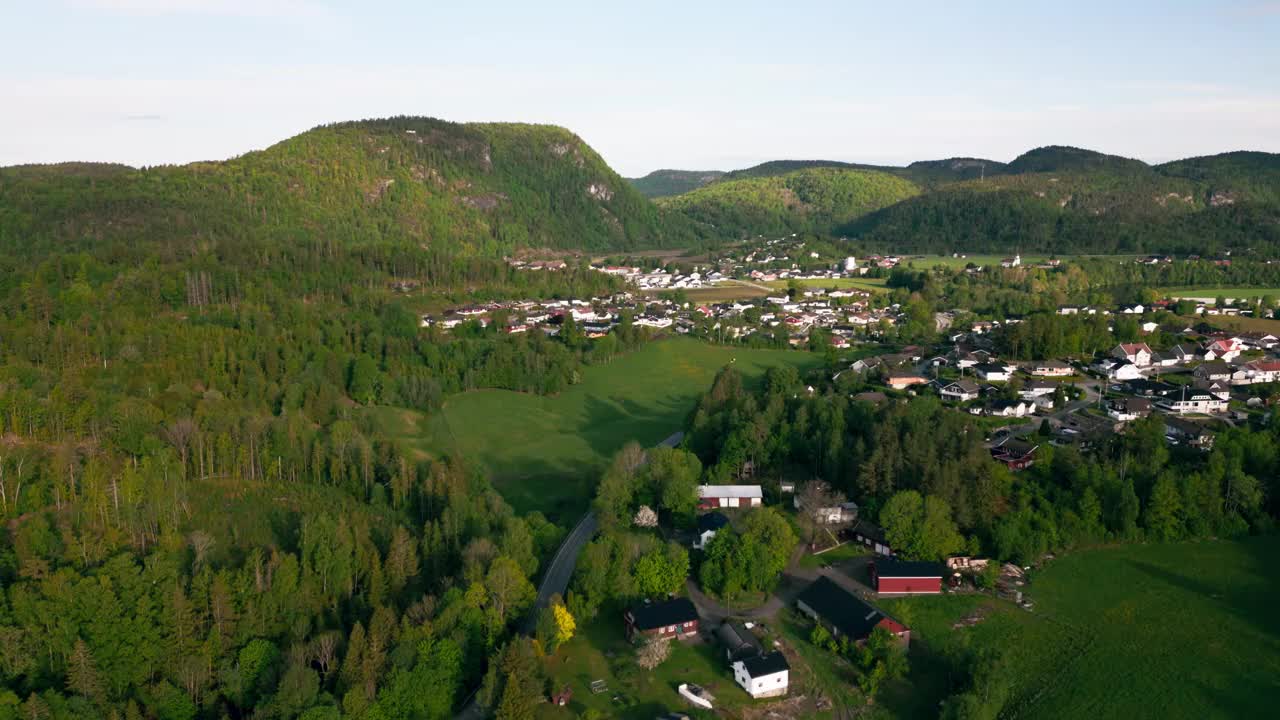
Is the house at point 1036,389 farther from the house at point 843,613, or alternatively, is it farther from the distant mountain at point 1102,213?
the distant mountain at point 1102,213

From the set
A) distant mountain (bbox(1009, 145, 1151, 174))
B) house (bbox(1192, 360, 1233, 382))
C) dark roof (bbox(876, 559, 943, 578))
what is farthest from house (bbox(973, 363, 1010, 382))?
distant mountain (bbox(1009, 145, 1151, 174))

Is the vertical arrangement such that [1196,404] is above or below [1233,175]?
below

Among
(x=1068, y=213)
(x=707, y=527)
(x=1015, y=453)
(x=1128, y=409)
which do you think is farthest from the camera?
(x=1068, y=213)

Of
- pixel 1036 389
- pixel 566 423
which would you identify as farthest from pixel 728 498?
pixel 1036 389

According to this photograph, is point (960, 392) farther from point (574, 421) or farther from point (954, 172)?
point (954, 172)

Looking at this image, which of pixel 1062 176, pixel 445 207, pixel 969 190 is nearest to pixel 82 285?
pixel 445 207

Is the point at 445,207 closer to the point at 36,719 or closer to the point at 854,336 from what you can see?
the point at 854,336

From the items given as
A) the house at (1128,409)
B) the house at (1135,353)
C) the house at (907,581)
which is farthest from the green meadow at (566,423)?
the house at (1128,409)
